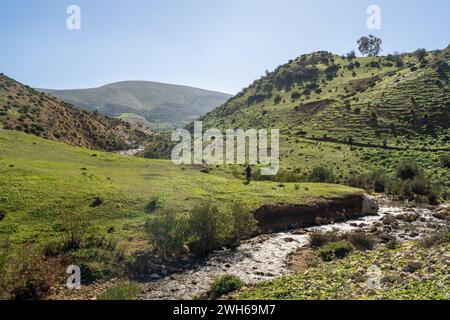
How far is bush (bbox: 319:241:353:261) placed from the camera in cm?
2545

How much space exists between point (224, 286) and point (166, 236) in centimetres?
728

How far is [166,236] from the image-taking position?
25.3 metres

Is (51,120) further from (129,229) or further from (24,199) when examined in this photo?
(129,229)

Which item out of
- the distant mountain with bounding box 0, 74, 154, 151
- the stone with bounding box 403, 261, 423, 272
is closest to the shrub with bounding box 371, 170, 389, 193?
the stone with bounding box 403, 261, 423, 272

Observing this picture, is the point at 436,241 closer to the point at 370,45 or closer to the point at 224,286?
the point at 224,286

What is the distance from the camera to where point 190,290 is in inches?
803

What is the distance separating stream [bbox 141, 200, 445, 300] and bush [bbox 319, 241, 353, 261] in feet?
8.89

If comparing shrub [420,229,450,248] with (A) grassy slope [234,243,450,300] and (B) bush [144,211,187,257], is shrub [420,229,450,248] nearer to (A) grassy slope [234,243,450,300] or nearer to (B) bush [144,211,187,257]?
(A) grassy slope [234,243,450,300]

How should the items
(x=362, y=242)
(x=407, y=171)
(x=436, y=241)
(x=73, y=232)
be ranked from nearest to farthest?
(x=436, y=241) → (x=73, y=232) → (x=362, y=242) → (x=407, y=171)

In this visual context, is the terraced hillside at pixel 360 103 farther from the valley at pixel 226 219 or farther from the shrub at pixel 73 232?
the shrub at pixel 73 232

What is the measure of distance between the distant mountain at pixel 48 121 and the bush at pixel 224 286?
57.5 meters

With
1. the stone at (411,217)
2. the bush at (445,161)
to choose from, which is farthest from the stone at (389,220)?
the bush at (445,161)

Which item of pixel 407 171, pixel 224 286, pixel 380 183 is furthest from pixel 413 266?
pixel 407 171
